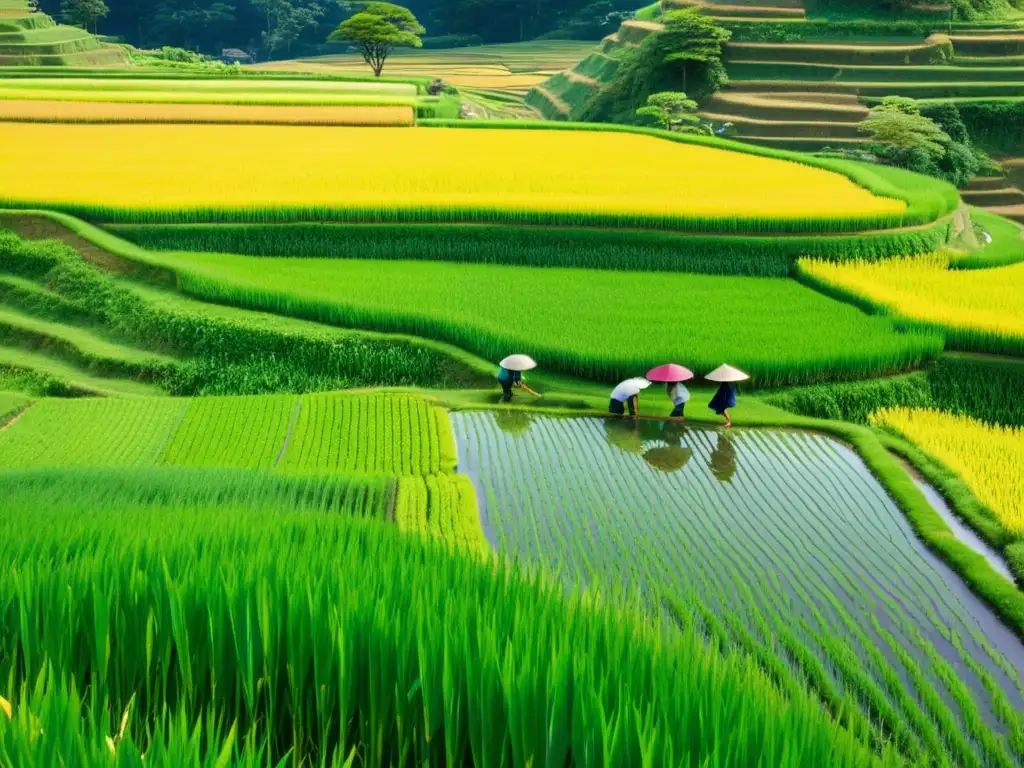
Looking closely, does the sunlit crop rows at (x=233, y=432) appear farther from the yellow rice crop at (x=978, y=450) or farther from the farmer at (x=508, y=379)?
the yellow rice crop at (x=978, y=450)

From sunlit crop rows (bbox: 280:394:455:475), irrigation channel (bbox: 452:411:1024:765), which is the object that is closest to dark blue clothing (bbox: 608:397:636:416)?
irrigation channel (bbox: 452:411:1024:765)

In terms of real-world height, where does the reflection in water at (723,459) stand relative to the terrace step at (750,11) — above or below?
below

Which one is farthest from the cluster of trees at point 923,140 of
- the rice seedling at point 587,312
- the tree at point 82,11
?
the tree at point 82,11

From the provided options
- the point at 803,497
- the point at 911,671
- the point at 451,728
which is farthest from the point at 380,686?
the point at 803,497

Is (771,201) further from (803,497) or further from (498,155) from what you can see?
(803,497)

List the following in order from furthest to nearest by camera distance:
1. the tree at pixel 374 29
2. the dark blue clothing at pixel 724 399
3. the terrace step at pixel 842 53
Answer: the tree at pixel 374 29, the terrace step at pixel 842 53, the dark blue clothing at pixel 724 399

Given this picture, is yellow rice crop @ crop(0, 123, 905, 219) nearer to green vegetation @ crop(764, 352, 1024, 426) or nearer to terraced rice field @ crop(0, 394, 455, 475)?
green vegetation @ crop(764, 352, 1024, 426)
